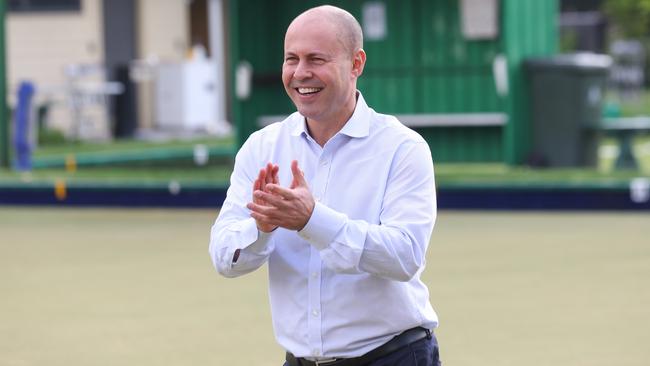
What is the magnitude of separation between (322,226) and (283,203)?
105 mm

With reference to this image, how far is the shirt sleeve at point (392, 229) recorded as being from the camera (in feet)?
10.4

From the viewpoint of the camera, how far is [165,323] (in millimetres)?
7387

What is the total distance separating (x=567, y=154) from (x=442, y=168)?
154 cm

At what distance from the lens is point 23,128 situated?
649 inches

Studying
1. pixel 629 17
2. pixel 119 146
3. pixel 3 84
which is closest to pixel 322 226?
pixel 3 84

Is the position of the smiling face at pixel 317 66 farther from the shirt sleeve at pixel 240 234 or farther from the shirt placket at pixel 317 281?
the shirt sleeve at pixel 240 234

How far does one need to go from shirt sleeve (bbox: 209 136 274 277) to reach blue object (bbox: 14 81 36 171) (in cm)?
1294

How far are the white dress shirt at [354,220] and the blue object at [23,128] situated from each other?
13.0 meters

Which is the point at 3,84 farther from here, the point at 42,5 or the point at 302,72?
the point at 302,72

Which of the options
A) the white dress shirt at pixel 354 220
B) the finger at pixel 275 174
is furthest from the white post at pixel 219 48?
the finger at pixel 275 174

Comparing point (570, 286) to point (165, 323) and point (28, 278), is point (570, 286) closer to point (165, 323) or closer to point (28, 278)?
point (165, 323)

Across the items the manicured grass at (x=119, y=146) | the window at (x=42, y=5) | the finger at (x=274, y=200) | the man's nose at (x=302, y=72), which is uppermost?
A: the window at (x=42, y=5)

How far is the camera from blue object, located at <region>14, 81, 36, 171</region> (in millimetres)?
16181

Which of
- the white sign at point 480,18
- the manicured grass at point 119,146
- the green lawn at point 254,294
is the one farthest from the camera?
the manicured grass at point 119,146
